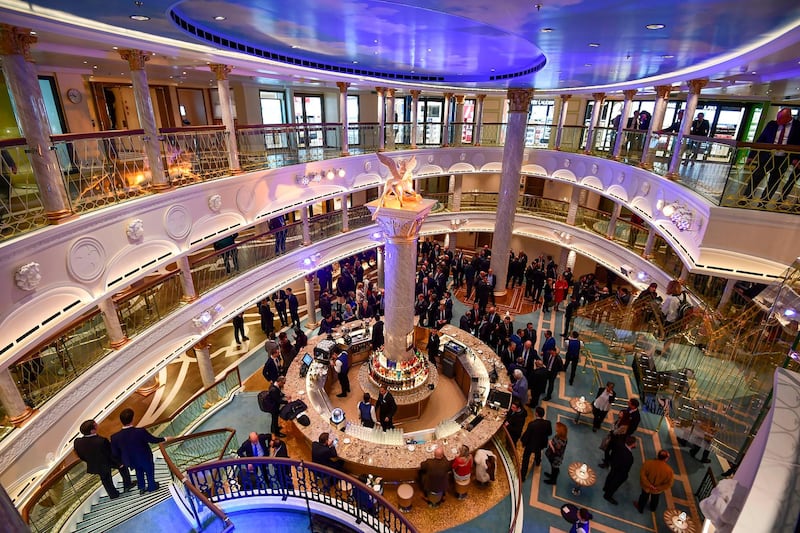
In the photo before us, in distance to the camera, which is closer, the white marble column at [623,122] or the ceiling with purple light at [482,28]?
the ceiling with purple light at [482,28]

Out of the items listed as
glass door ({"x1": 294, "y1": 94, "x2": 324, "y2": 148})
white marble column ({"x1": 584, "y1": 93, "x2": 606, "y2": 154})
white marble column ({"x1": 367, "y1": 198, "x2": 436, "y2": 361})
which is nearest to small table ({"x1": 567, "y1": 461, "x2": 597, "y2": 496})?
white marble column ({"x1": 367, "y1": 198, "x2": 436, "y2": 361})

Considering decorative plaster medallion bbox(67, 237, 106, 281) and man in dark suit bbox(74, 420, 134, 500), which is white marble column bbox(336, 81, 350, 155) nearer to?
decorative plaster medallion bbox(67, 237, 106, 281)

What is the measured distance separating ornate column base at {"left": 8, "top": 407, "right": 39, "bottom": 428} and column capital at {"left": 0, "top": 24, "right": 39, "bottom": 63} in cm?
532

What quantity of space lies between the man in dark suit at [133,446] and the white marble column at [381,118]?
12.8 meters

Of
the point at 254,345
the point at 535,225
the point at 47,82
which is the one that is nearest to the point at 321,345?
the point at 254,345

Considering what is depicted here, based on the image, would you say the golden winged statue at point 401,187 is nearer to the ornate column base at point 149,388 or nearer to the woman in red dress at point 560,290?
the woman in red dress at point 560,290

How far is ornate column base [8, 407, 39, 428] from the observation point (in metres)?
6.30

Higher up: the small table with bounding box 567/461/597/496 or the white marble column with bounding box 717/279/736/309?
the white marble column with bounding box 717/279/736/309

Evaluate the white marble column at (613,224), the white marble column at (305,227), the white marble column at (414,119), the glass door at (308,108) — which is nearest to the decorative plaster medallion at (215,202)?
the white marble column at (305,227)

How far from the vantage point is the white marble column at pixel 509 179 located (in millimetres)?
14977

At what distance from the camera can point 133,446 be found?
19.7 feet

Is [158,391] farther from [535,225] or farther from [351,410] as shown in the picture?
[535,225]

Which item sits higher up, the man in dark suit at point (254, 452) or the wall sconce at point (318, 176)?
the wall sconce at point (318, 176)

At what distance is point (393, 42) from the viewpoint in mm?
7512
